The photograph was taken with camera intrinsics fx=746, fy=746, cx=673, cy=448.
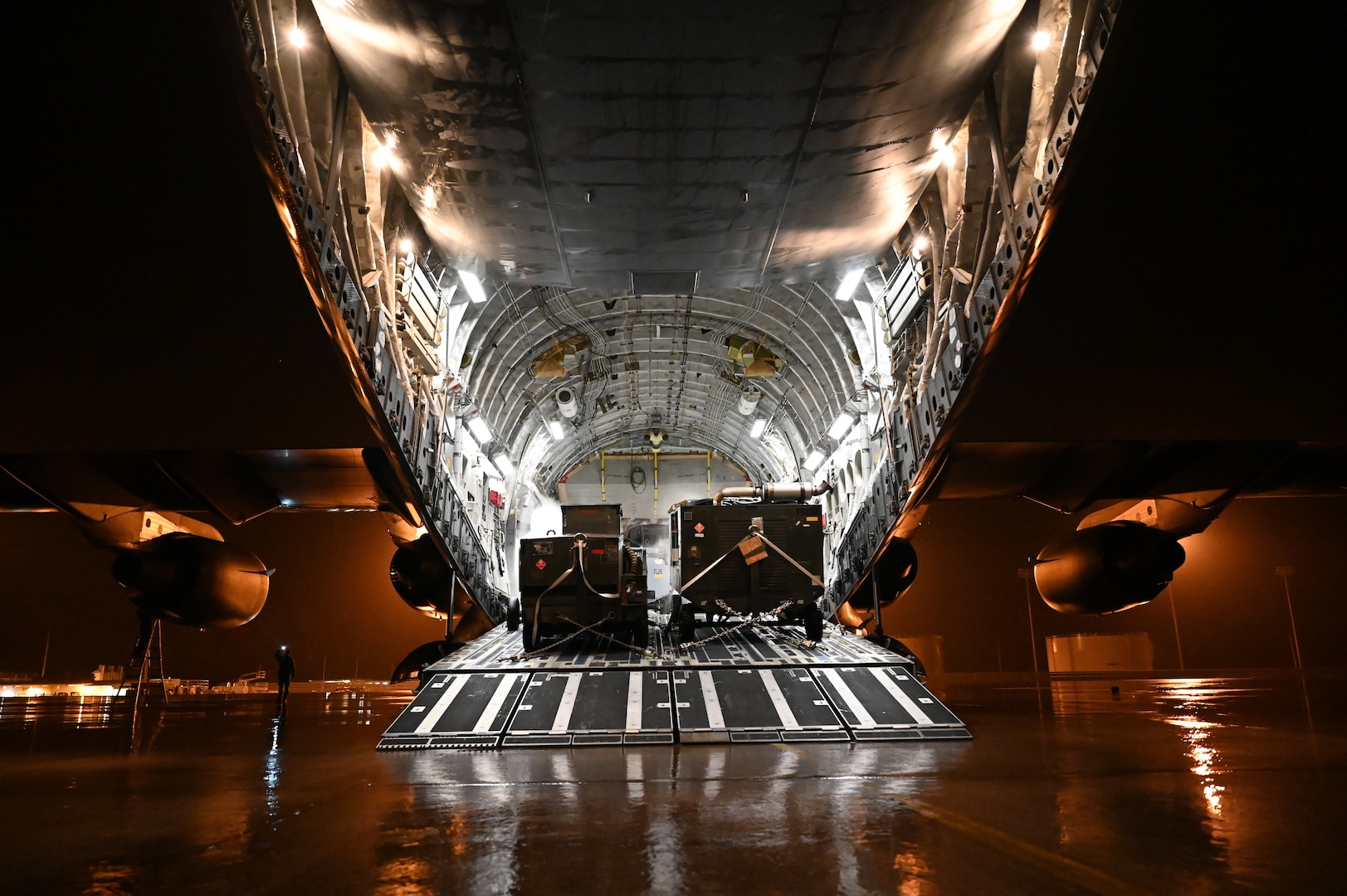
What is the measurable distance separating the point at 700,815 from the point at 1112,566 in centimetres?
888

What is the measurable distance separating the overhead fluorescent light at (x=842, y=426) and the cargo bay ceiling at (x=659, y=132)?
149 cm

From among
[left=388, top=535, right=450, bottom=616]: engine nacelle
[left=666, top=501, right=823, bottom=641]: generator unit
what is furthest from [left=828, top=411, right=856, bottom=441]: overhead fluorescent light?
[left=388, top=535, right=450, bottom=616]: engine nacelle

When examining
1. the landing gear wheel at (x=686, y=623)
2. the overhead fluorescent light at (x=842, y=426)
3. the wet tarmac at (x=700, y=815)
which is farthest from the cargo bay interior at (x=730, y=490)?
the overhead fluorescent light at (x=842, y=426)

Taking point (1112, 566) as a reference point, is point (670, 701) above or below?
below

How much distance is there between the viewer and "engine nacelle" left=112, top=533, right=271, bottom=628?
10.1 meters

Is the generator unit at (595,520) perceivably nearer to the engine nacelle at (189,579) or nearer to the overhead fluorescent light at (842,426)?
the engine nacelle at (189,579)

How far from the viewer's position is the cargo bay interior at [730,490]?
389cm

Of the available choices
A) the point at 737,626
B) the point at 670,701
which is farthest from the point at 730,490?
the point at 670,701

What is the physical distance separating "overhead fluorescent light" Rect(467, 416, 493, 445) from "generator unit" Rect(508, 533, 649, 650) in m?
6.90

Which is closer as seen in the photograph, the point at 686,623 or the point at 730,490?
the point at 686,623

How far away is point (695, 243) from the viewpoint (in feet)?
36.8

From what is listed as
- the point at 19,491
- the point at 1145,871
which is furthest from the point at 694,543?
the point at 19,491

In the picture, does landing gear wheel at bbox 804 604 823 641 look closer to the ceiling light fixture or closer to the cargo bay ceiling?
the cargo bay ceiling

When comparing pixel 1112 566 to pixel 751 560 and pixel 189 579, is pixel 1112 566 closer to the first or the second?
pixel 751 560
